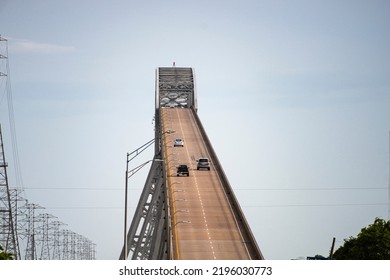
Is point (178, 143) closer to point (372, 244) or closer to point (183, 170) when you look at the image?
point (183, 170)

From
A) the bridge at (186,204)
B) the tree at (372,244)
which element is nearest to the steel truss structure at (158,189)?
the bridge at (186,204)

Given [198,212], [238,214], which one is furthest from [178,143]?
[238,214]

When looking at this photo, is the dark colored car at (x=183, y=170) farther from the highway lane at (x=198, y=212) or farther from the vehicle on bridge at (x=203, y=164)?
the vehicle on bridge at (x=203, y=164)

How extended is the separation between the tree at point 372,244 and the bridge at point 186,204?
19970 millimetres

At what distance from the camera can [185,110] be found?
132 metres

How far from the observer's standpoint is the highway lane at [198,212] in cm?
6450

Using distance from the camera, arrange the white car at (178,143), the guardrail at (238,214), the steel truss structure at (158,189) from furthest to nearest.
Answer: the white car at (178,143)
the steel truss structure at (158,189)
the guardrail at (238,214)

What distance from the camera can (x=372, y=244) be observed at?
336 feet

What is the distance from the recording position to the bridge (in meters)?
65.1

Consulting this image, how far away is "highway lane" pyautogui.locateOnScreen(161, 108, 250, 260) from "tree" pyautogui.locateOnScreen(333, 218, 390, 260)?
2054cm

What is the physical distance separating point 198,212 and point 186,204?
9.07 feet

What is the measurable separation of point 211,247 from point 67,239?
11341cm
